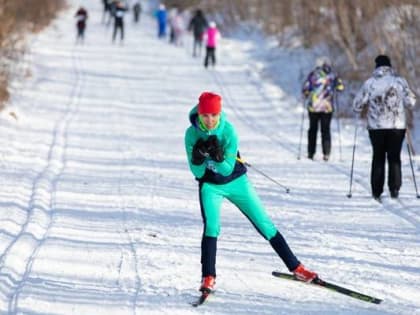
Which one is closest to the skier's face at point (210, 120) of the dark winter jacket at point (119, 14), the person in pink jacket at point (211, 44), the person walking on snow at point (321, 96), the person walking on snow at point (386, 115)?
the person walking on snow at point (386, 115)

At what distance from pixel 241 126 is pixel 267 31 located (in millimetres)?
18253

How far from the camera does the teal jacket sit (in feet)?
21.3

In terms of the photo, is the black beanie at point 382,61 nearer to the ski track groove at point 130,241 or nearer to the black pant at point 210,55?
the ski track groove at point 130,241

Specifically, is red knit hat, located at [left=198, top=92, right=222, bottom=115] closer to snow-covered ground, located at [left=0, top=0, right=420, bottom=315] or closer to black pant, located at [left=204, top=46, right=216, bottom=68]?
snow-covered ground, located at [left=0, top=0, right=420, bottom=315]

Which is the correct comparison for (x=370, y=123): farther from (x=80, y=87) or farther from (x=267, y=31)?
(x=267, y=31)

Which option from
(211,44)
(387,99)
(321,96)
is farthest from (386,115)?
(211,44)

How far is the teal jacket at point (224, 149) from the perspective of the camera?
650 cm

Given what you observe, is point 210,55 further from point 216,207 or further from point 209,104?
point 209,104

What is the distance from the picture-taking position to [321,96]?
13500 mm

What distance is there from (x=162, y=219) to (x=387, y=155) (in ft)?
10.2

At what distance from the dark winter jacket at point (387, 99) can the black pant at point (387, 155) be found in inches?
3.8

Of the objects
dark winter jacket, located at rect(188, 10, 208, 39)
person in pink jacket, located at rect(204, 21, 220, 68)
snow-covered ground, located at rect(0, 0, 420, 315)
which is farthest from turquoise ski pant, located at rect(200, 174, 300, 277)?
dark winter jacket, located at rect(188, 10, 208, 39)

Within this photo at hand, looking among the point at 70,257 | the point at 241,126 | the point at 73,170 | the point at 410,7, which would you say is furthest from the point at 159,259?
the point at 410,7

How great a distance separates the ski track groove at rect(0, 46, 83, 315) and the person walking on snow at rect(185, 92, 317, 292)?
1549mm
